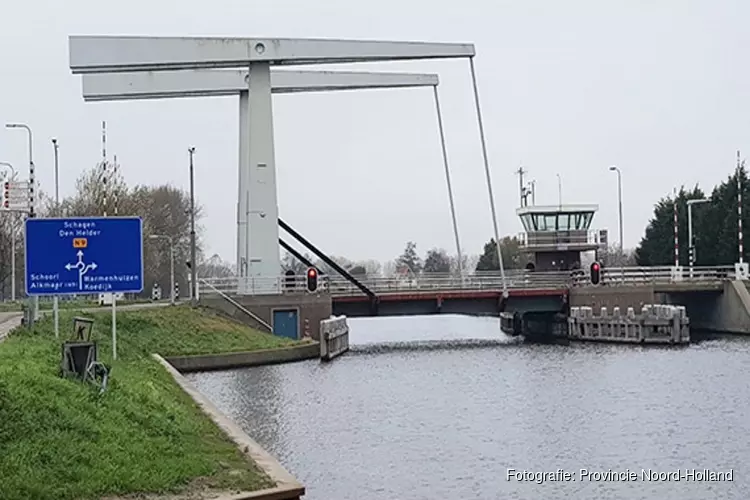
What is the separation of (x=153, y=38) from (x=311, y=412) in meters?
16.7

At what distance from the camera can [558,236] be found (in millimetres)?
48656

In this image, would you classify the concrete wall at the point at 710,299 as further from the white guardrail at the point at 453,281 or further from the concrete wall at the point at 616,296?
the white guardrail at the point at 453,281

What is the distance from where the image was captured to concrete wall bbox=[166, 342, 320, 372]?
27469 millimetres

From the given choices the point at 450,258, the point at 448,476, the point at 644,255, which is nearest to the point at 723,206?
the point at 644,255

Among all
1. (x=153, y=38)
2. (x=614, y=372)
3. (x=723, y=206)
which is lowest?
(x=614, y=372)

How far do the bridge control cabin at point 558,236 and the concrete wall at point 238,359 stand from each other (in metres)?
20.1

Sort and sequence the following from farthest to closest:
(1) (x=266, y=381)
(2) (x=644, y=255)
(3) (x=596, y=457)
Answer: (2) (x=644, y=255)
(1) (x=266, y=381)
(3) (x=596, y=457)

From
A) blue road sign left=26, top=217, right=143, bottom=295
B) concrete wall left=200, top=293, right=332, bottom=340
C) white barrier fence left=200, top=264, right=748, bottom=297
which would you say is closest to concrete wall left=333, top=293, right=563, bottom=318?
white barrier fence left=200, top=264, right=748, bottom=297

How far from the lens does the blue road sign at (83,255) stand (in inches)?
575

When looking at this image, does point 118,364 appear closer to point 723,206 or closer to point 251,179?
point 251,179

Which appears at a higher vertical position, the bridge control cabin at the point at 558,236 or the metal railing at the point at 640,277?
the bridge control cabin at the point at 558,236

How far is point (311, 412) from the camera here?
18.5m

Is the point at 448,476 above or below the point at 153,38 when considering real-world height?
below

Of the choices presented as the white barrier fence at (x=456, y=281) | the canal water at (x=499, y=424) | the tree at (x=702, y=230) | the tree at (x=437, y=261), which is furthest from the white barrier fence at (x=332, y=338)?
the tree at (x=437, y=261)
